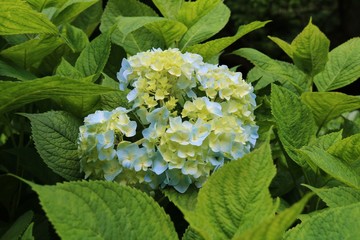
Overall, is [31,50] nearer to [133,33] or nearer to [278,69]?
[133,33]

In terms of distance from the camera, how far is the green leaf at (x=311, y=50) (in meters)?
1.37

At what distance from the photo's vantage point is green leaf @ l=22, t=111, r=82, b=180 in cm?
110

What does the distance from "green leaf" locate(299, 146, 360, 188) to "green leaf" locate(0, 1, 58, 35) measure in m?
0.51

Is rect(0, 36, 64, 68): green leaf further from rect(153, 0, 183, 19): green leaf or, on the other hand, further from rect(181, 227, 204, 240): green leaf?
rect(181, 227, 204, 240): green leaf

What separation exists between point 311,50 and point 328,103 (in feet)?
0.53

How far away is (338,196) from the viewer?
0.98 metres

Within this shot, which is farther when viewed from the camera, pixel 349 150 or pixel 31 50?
pixel 31 50

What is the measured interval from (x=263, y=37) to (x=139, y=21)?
496 cm

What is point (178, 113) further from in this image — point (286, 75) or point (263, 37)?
point (263, 37)

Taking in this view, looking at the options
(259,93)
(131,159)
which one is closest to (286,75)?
(259,93)

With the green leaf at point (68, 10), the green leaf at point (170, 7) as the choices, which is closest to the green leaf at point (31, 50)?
the green leaf at point (68, 10)

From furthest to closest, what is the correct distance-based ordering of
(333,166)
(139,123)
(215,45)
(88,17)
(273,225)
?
(88,17), (215,45), (139,123), (333,166), (273,225)

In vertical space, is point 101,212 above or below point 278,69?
above

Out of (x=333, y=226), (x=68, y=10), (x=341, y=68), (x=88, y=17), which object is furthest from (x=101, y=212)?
(x=88, y=17)
